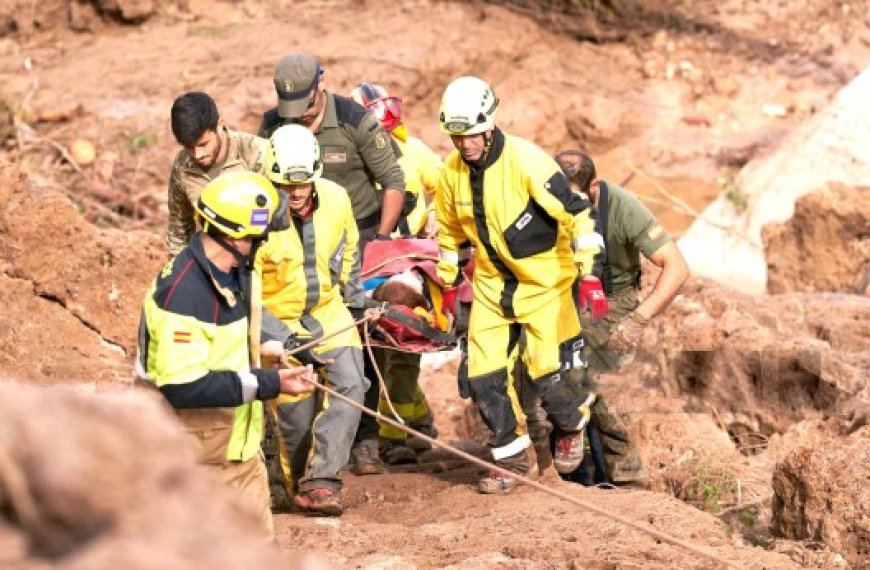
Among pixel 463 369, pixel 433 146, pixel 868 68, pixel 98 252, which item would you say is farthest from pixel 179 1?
pixel 463 369

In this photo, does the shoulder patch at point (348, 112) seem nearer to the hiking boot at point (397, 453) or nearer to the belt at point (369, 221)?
the belt at point (369, 221)

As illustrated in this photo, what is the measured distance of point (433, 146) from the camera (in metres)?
18.8

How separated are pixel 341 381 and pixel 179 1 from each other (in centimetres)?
1335

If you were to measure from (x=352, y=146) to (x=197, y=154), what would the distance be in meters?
1.34

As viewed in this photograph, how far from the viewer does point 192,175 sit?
8445 mm

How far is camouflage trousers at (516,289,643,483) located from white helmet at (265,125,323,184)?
68.2 inches

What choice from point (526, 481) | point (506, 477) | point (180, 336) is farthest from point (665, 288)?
point (180, 336)

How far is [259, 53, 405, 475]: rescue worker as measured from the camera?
361 inches

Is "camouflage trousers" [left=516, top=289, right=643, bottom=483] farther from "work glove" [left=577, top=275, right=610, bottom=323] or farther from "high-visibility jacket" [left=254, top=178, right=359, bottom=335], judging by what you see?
"high-visibility jacket" [left=254, top=178, right=359, bottom=335]

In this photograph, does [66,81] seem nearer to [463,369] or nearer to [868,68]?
[868,68]

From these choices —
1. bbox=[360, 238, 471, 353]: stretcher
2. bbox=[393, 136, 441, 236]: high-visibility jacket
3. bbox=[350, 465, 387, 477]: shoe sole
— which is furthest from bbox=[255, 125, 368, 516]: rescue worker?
bbox=[393, 136, 441, 236]: high-visibility jacket

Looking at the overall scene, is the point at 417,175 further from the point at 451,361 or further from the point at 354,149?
the point at 451,361

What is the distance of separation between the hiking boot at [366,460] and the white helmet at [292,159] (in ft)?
7.00

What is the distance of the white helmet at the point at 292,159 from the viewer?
7723 mm
